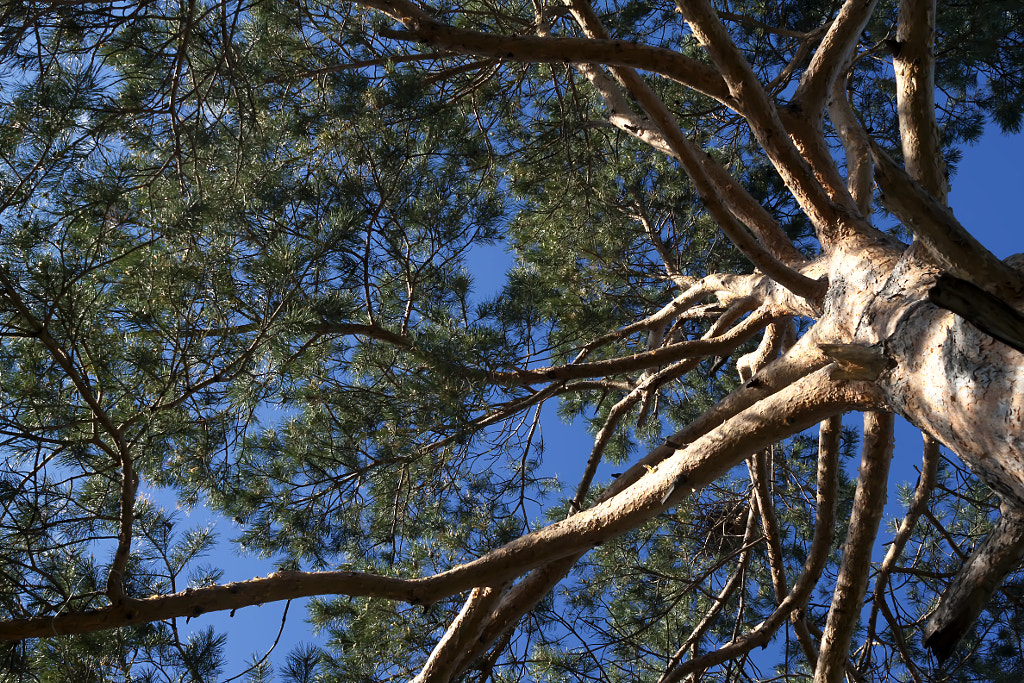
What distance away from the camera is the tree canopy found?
147 cm

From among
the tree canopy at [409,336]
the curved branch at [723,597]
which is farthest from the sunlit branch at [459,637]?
the curved branch at [723,597]

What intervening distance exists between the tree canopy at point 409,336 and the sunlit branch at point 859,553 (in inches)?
0.5

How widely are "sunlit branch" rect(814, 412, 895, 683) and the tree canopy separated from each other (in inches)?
0.5

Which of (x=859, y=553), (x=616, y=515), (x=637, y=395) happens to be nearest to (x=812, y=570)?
(x=859, y=553)

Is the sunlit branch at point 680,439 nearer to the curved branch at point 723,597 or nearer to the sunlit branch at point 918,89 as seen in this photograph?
the sunlit branch at point 918,89

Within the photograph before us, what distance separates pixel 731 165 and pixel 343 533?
2.56 metres

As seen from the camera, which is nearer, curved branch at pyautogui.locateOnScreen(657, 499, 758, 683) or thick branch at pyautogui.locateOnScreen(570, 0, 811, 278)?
thick branch at pyautogui.locateOnScreen(570, 0, 811, 278)

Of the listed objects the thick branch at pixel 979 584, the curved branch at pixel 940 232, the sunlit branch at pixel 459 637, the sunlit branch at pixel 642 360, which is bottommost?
the thick branch at pixel 979 584

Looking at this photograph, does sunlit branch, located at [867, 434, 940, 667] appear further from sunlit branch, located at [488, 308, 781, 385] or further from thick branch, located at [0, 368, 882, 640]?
thick branch, located at [0, 368, 882, 640]

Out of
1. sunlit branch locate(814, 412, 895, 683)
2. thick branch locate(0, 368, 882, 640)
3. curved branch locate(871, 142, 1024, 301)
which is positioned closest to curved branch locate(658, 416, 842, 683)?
sunlit branch locate(814, 412, 895, 683)

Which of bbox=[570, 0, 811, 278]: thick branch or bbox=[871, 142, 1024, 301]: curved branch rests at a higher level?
bbox=[570, 0, 811, 278]: thick branch

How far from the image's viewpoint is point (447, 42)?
1.68m

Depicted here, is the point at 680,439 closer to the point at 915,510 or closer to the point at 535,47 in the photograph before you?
the point at 535,47

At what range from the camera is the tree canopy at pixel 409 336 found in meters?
1.47
